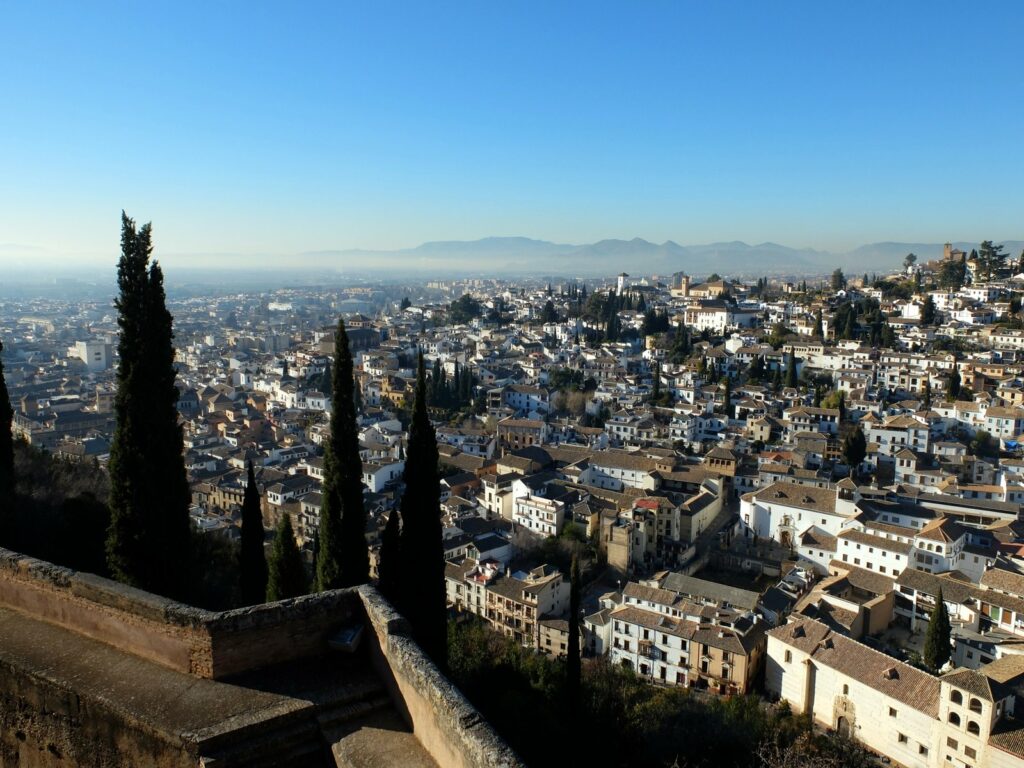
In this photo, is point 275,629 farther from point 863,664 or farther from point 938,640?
point 938,640

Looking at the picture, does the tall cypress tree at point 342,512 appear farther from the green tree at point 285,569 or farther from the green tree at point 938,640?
the green tree at point 938,640

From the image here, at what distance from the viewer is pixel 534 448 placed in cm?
3506

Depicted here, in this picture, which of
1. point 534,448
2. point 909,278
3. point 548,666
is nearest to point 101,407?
point 534,448

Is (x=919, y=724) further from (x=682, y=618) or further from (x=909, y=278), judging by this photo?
(x=909, y=278)

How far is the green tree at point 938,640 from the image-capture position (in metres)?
17.3

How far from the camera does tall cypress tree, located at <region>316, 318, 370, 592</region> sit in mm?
10828

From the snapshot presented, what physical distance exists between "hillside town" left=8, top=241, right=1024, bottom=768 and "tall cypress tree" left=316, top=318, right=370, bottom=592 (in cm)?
383

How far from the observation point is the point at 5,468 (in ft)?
41.4

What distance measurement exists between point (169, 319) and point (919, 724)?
53.5 feet

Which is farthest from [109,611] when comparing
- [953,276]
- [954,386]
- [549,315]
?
[953,276]

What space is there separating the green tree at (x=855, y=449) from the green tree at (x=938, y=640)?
16.0m

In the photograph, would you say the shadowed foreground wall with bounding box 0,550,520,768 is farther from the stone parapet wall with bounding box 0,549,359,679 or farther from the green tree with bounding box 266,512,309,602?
the green tree with bounding box 266,512,309,602

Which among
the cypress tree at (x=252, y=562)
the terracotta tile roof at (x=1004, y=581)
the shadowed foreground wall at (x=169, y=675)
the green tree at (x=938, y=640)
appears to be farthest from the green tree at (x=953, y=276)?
the shadowed foreground wall at (x=169, y=675)

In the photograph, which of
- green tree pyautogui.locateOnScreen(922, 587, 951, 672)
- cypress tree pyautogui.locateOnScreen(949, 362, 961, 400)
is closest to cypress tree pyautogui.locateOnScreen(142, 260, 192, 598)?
green tree pyautogui.locateOnScreen(922, 587, 951, 672)
